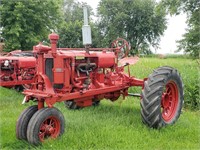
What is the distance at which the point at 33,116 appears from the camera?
4.08m

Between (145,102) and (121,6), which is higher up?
(121,6)

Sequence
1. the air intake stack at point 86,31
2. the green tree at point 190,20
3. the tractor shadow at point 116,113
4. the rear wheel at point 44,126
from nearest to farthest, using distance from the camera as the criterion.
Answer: the rear wheel at point 44,126
the air intake stack at point 86,31
the tractor shadow at point 116,113
the green tree at point 190,20

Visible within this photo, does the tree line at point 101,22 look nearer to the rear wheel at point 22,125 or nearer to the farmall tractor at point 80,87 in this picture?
the farmall tractor at point 80,87

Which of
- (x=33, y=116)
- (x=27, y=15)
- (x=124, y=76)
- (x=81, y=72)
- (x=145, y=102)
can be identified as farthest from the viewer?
(x=27, y=15)

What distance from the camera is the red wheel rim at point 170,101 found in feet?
18.0

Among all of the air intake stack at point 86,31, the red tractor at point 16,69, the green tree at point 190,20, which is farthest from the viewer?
the green tree at point 190,20

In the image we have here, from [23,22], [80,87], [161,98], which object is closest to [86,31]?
[80,87]

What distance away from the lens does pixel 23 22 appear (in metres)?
23.7

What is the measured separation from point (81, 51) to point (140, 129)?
168cm

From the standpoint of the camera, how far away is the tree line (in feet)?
52.4

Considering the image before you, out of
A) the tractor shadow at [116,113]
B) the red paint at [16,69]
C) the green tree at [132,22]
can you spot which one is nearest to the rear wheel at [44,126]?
the tractor shadow at [116,113]

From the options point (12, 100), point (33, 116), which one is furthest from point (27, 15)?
point (33, 116)

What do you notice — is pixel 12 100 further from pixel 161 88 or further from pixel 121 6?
pixel 121 6

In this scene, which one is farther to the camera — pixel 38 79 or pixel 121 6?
pixel 121 6
